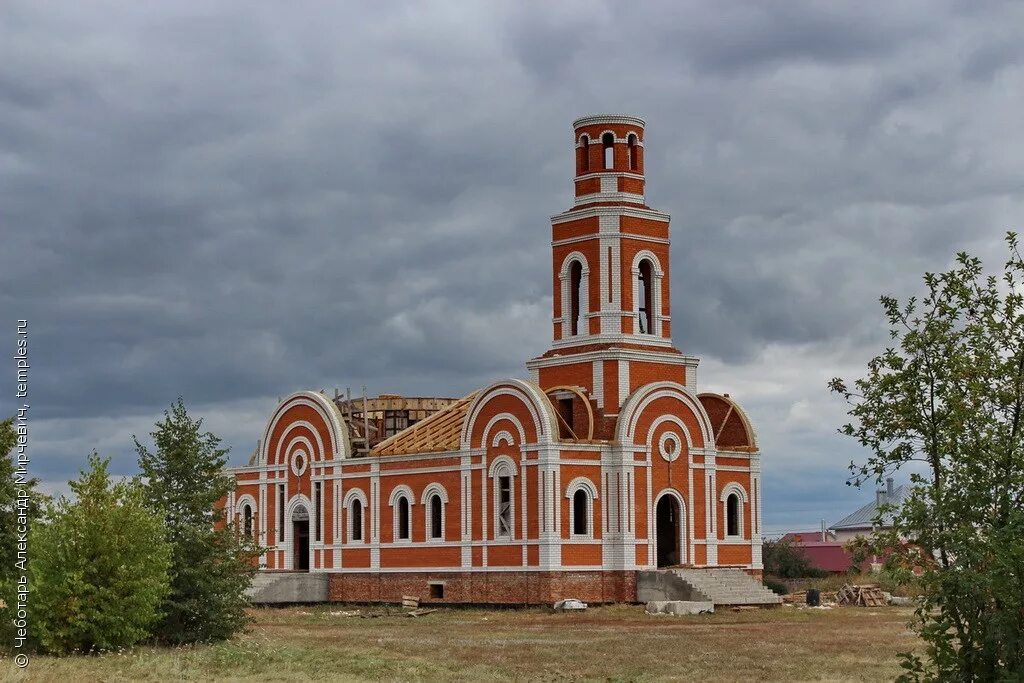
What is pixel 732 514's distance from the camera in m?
58.9

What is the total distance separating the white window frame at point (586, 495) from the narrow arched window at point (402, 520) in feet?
27.7

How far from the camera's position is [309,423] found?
2549 inches

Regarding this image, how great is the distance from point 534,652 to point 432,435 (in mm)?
26810

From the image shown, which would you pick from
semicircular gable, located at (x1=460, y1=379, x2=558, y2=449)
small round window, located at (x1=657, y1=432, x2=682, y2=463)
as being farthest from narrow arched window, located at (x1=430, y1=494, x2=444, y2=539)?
small round window, located at (x1=657, y1=432, x2=682, y2=463)

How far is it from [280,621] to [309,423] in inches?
672

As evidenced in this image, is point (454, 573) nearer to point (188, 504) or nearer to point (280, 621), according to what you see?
point (280, 621)

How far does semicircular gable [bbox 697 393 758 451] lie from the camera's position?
59.8 meters

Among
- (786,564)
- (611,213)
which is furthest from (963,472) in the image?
(786,564)

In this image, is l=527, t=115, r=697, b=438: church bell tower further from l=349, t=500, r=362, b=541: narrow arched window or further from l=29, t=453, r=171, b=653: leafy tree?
l=29, t=453, r=171, b=653: leafy tree

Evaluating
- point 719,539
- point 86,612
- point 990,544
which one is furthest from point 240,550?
point 719,539

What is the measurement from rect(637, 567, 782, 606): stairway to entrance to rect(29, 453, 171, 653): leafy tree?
25.3m

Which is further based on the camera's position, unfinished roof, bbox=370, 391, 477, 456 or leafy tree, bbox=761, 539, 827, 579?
leafy tree, bbox=761, 539, 827, 579

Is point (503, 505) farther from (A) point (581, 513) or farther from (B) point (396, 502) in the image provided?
(B) point (396, 502)

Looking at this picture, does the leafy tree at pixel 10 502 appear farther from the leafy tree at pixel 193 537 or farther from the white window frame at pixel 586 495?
the white window frame at pixel 586 495
